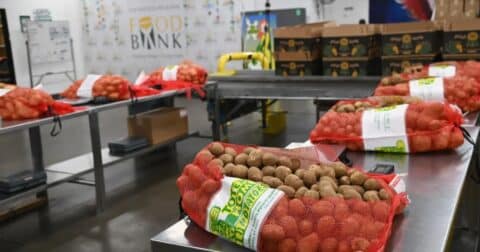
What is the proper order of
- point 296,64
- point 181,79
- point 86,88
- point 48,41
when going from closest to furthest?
point 86,88 → point 296,64 → point 181,79 → point 48,41

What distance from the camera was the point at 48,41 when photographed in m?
8.42

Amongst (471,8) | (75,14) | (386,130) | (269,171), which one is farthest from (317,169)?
(75,14)

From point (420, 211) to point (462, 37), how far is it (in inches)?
96.7

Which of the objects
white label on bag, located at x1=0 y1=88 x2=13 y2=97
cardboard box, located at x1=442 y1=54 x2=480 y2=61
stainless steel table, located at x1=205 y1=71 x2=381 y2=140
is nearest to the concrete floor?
stainless steel table, located at x1=205 y1=71 x2=381 y2=140

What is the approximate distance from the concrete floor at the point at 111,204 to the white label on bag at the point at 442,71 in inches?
74.1

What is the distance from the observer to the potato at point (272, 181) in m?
1.19

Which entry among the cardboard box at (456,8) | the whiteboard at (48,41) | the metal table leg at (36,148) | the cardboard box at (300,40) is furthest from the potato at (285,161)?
the whiteboard at (48,41)

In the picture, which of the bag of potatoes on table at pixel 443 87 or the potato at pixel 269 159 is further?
the bag of potatoes on table at pixel 443 87

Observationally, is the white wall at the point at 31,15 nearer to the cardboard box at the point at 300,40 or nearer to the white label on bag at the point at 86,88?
the white label on bag at the point at 86,88

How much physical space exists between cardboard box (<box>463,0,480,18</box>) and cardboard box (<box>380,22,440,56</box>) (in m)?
0.72

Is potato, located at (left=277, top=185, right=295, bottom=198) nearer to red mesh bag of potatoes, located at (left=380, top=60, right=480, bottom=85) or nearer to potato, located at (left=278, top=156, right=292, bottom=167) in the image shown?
potato, located at (left=278, top=156, right=292, bottom=167)

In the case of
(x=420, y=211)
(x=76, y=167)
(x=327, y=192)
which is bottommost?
(x=76, y=167)

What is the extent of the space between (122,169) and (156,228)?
5.13 ft

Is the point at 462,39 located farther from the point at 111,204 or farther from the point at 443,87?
the point at 111,204
